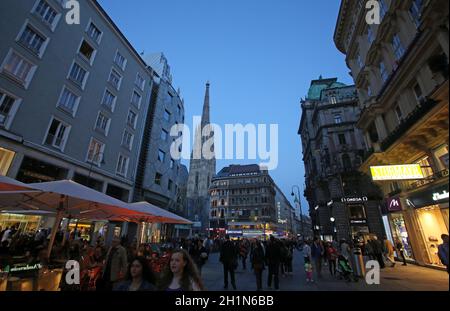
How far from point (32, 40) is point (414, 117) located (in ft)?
80.3

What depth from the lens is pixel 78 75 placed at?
21.4 m

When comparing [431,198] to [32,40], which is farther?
[32,40]

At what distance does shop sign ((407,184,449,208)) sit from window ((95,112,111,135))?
25401 mm

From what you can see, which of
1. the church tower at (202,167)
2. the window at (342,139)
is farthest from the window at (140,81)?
the church tower at (202,167)

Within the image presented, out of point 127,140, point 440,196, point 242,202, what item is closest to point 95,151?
point 127,140

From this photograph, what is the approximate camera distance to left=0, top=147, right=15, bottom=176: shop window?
48.1 ft

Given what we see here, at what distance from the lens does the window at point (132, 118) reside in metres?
28.1

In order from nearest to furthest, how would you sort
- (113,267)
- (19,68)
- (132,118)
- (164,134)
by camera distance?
(113,267) < (19,68) < (132,118) < (164,134)

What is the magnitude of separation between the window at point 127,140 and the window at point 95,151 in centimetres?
346

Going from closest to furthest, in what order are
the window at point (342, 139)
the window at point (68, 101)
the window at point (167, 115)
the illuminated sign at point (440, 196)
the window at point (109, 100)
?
the illuminated sign at point (440, 196) < the window at point (68, 101) < the window at point (109, 100) < the window at point (167, 115) < the window at point (342, 139)

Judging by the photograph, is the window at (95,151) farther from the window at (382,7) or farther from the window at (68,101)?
the window at (382,7)

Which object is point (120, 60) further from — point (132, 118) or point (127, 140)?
point (127, 140)

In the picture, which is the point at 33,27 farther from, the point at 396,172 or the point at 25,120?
the point at 396,172

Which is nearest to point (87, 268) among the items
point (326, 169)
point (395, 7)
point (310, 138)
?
point (395, 7)
